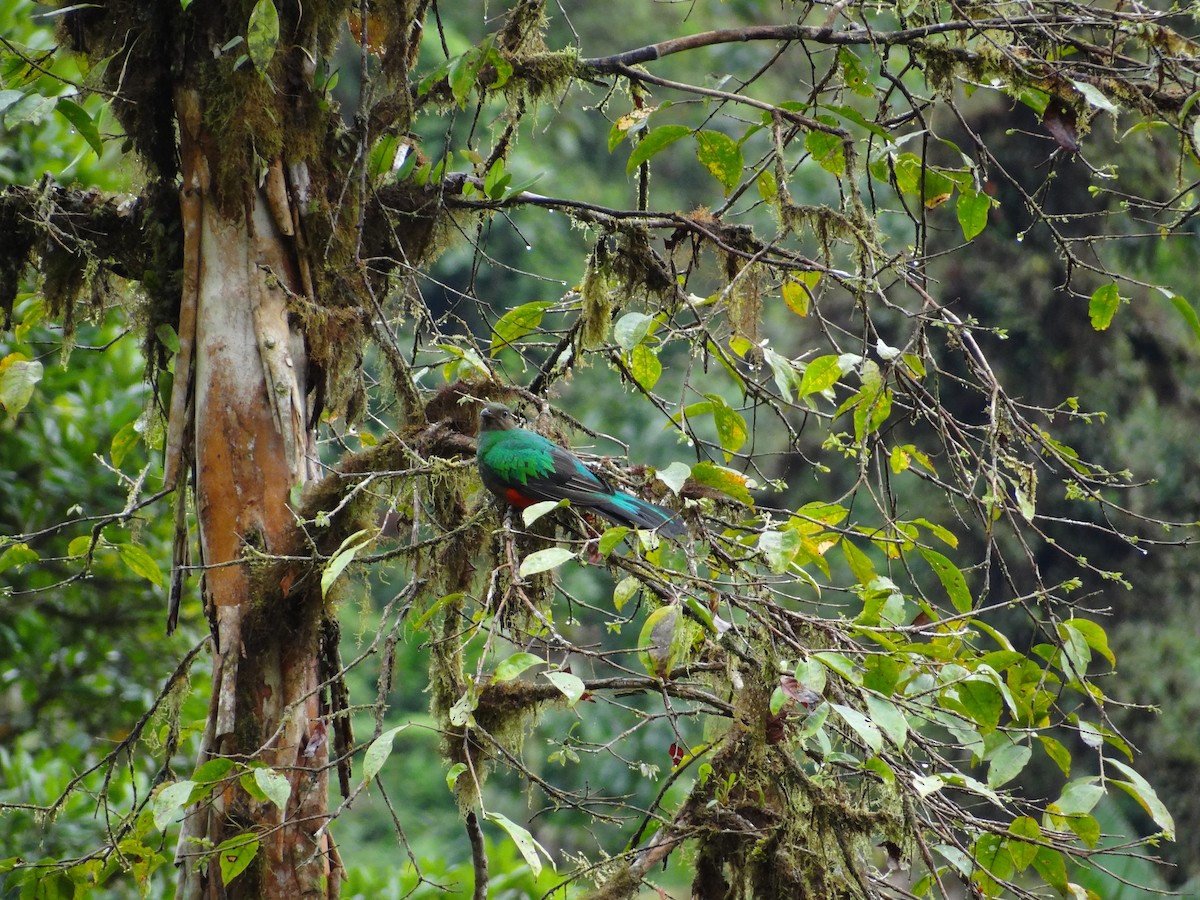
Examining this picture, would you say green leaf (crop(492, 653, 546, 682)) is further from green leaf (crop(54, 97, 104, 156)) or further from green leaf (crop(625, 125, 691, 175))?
green leaf (crop(54, 97, 104, 156))

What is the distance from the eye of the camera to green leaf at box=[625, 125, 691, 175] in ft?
8.91

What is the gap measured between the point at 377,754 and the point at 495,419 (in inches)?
51.9

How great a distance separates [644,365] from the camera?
110 inches

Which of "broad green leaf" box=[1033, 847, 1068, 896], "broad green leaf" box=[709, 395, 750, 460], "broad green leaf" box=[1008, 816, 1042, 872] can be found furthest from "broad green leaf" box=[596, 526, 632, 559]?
"broad green leaf" box=[1033, 847, 1068, 896]

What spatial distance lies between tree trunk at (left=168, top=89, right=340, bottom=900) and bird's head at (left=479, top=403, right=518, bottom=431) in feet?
1.73

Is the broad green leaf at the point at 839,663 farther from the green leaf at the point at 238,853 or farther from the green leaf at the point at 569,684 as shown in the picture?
the green leaf at the point at 238,853

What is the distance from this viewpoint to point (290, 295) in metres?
2.78

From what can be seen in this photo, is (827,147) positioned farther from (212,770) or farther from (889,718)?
(212,770)

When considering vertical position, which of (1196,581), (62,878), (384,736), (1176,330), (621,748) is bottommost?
(621,748)

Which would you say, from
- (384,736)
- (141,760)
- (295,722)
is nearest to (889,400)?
(384,736)

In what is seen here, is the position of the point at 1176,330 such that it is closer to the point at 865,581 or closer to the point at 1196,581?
the point at 1196,581

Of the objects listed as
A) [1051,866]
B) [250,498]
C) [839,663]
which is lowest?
[1051,866]

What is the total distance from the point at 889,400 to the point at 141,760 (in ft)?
13.6

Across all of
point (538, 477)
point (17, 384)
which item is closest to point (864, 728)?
point (538, 477)
